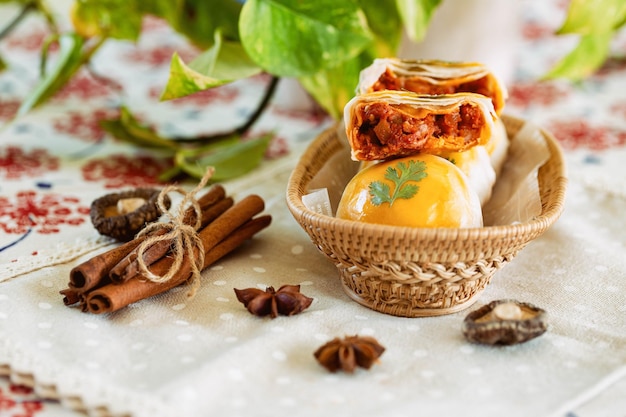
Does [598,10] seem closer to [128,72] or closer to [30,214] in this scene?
[30,214]

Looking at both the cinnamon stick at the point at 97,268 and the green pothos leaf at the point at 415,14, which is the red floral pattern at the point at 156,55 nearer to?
the green pothos leaf at the point at 415,14

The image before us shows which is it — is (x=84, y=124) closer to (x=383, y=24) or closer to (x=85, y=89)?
(x=85, y=89)

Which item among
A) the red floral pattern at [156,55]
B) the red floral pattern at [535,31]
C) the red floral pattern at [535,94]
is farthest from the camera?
the red floral pattern at [535,31]

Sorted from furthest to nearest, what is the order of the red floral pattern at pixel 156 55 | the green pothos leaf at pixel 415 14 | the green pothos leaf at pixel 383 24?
the red floral pattern at pixel 156 55 → the green pothos leaf at pixel 383 24 → the green pothos leaf at pixel 415 14

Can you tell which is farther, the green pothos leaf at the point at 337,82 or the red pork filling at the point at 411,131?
the green pothos leaf at the point at 337,82

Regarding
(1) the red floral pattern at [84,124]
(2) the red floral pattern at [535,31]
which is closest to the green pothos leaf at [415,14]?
(1) the red floral pattern at [84,124]

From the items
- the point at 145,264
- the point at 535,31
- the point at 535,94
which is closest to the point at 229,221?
the point at 145,264

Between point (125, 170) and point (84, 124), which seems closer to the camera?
point (125, 170)

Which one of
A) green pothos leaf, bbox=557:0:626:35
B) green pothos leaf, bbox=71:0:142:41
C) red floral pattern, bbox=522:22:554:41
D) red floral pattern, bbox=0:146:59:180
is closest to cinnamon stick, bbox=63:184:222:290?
red floral pattern, bbox=0:146:59:180
